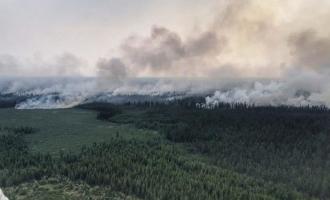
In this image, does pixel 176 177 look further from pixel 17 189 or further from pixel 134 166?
pixel 17 189

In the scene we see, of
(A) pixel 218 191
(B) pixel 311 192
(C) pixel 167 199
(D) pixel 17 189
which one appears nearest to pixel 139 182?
(C) pixel 167 199

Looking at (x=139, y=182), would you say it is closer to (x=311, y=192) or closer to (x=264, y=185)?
(x=264, y=185)

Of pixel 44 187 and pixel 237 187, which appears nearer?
pixel 44 187

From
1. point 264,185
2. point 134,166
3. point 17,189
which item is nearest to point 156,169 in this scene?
point 134,166

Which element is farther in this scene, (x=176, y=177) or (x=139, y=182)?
(x=176, y=177)

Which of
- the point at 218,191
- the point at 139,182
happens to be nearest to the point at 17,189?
the point at 139,182

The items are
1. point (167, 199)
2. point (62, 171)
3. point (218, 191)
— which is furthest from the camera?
point (62, 171)

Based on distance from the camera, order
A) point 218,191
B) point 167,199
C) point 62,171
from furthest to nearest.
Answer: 1. point 62,171
2. point 218,191
3. point 167,199
